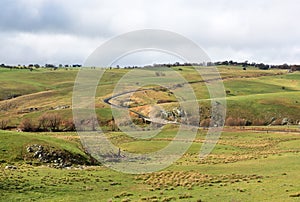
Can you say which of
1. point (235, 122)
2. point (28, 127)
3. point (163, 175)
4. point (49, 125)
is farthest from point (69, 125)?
point (163, 175)

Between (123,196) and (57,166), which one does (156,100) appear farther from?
(123,196)

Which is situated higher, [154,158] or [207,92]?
[207,92]

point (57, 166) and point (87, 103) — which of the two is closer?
point (57, 166)

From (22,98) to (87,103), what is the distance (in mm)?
51202

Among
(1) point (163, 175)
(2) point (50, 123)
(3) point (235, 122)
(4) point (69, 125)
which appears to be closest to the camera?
(1) point (163, 175)

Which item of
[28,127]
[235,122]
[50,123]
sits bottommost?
[28,127]

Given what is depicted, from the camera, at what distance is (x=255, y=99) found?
471 feet

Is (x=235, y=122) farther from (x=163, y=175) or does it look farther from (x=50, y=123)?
(x=163, y=175)

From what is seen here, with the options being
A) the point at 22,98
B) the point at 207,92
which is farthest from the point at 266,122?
the point at 22,98

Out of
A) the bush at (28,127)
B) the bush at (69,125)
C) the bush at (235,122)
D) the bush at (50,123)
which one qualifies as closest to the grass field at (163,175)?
the bush at (69,125)

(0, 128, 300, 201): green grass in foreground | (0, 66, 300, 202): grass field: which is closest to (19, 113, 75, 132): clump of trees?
(0, 66, 300, 202): grass field

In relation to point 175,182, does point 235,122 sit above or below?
above

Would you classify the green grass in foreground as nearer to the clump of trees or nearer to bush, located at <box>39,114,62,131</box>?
the clump of trees

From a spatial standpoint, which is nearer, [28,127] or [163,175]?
[163,175]
